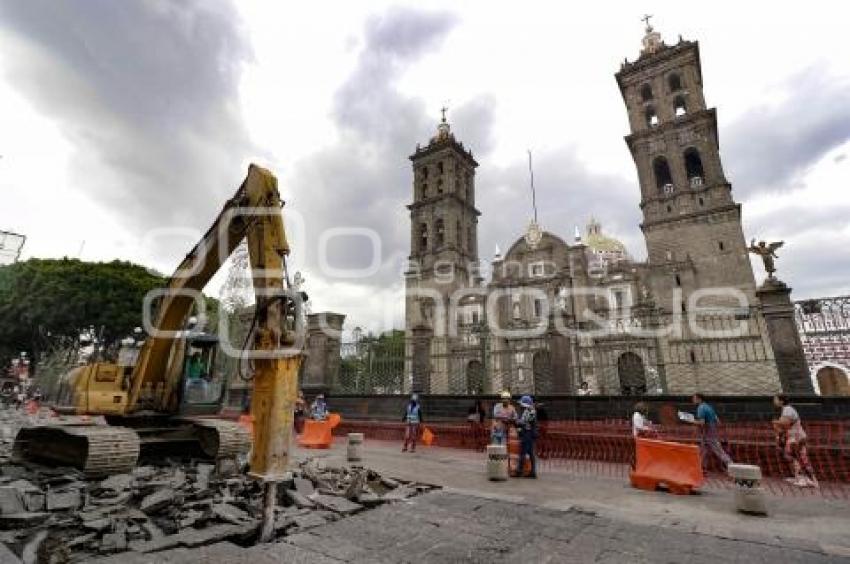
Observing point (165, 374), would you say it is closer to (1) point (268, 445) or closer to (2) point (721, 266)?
(1) point (268, 445)

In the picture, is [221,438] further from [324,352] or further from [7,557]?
[324,352]

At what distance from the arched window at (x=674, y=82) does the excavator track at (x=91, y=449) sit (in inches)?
1739

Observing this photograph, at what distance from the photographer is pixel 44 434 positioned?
27.2ft

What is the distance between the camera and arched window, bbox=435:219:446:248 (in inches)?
1767

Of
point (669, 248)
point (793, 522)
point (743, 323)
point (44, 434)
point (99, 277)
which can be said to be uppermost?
point (669, 248)

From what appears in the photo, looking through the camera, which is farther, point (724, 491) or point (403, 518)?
point (724, 491)

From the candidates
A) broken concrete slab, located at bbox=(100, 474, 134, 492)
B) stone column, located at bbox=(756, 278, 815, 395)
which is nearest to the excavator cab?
broken concrete slab, located at bbox=(100, 474, 134, 492)

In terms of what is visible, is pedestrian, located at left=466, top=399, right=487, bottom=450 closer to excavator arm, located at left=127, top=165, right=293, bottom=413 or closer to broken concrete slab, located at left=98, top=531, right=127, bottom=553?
excavator arm, located at left=127, top=165, right=293, bottom=413

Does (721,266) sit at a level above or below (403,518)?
above

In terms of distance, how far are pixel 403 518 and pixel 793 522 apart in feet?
17.2

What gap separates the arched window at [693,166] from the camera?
33.9m

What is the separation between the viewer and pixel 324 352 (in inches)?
679

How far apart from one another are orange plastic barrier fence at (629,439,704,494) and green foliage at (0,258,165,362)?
121 ft

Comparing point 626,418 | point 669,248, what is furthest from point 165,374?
point 669,248
